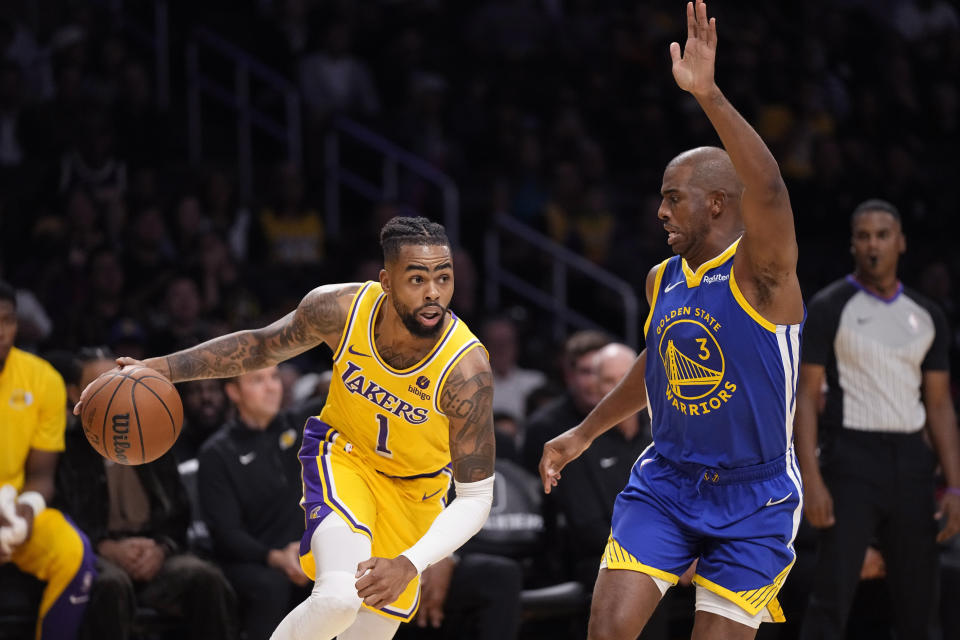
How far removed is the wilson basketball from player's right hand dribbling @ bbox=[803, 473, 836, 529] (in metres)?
2.85

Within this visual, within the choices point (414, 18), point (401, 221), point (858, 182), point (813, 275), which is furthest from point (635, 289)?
point (401, 221)

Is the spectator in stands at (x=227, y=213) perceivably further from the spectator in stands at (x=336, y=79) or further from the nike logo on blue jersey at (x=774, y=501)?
the nike logo on blue jersey at (x=774, y=501)

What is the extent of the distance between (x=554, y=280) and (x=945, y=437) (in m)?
4.83

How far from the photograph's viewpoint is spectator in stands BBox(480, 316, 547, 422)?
28.8ft

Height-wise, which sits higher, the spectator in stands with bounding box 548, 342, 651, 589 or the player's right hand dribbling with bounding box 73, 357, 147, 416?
the player's right hand dribbling with bounding box 73, 357, 147, 416

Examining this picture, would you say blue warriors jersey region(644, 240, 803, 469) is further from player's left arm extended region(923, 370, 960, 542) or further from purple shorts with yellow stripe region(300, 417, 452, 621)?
player's left arm extended region(923, 370, 960, 542)

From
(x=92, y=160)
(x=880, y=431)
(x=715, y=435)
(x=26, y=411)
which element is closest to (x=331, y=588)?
(x=715, y=435)

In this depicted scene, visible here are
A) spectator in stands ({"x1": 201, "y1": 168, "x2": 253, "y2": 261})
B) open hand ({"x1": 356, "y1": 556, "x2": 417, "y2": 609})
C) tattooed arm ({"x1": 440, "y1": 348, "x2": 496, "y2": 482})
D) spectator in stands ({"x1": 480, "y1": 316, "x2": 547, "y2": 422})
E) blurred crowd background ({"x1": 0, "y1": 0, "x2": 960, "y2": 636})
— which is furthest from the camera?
spectator in stands ({"x1": 201, "y1": 168, "x2": 253, "y2": 261})

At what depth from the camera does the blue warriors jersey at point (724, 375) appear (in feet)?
13.0

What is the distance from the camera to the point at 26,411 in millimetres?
5930

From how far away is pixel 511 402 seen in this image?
8.82 m

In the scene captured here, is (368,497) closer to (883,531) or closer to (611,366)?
(611,366)

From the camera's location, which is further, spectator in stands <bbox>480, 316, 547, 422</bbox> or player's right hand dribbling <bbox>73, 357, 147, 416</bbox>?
spectator in stands <bbox>480, 316, 547, 422</bbox>

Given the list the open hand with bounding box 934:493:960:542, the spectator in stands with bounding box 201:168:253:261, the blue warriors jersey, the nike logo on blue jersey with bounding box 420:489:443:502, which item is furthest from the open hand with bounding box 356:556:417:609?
the spectator in stands with bounding box 201:168:253:261
